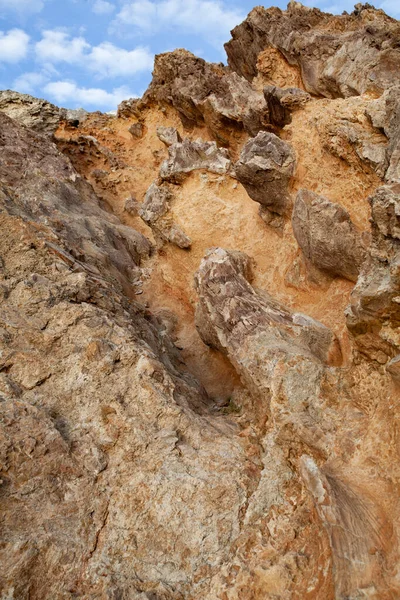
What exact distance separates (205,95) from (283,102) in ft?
18.6

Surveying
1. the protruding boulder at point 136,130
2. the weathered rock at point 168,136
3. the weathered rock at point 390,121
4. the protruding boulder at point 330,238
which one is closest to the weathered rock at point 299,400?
the protruding boulder at point 330,238

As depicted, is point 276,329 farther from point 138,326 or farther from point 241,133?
point 241,133

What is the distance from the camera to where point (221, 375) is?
809 centimetres

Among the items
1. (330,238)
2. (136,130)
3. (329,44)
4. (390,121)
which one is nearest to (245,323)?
(330,238)

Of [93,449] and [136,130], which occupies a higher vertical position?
[136,130]

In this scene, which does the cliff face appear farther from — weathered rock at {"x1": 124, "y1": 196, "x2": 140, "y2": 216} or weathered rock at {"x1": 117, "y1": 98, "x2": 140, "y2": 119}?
weathered rock at {"x1": 117, "y1": 98, "x2": 140, "y2": 119}

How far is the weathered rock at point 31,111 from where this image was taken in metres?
16.7

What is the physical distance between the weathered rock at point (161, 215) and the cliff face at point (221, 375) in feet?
0.19

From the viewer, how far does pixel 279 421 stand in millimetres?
5070

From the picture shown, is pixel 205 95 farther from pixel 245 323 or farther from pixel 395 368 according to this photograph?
pixel 395 368

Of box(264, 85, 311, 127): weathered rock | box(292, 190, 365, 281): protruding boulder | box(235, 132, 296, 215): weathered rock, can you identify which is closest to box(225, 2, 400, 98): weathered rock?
box(264, 85, 311, 127): weathered rock

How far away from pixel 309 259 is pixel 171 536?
5.84 m

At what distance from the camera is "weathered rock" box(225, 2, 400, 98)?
10703 mm

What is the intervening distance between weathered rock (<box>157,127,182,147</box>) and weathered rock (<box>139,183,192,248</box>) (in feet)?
17.1
